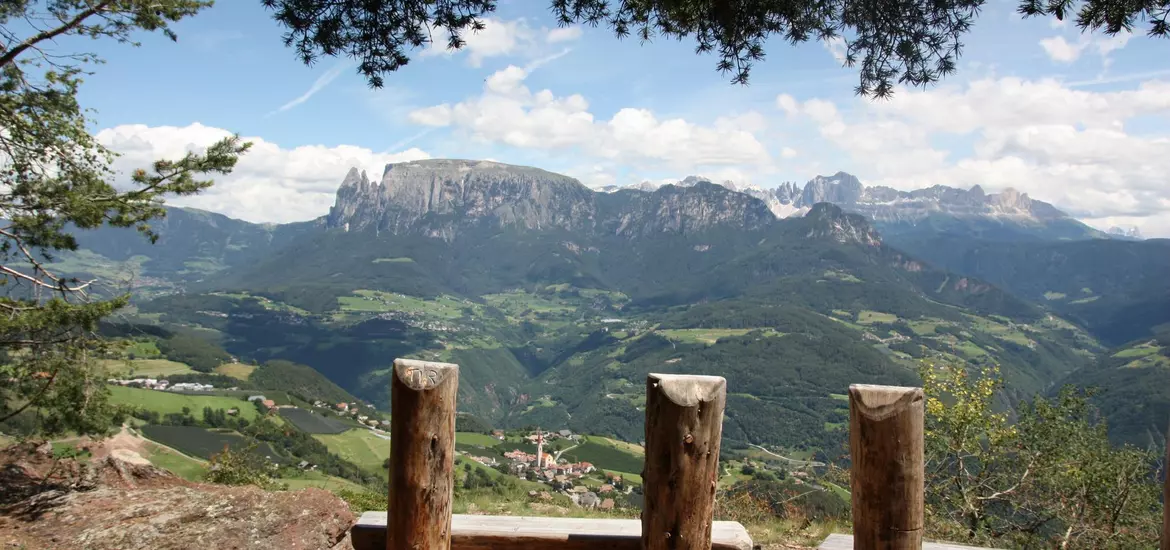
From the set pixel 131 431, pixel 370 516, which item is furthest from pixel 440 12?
pixel 131 431

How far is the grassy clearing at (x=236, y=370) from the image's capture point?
88.7 metres

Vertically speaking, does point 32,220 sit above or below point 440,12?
below

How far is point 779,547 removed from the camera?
Answer: 287 inches

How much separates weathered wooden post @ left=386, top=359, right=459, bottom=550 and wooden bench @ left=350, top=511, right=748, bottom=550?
0.80 feet

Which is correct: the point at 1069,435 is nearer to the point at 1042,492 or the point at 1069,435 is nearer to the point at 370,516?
the point at 1042,492

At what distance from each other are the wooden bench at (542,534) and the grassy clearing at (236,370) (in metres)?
95.0

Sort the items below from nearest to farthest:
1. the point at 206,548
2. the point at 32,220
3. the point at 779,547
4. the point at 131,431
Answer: the point at 206,548, the point at 779,547, the point at 32,220, the point at 131,431

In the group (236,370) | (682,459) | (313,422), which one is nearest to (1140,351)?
(313,422)

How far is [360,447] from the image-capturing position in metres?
53.3

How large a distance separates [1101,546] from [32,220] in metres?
15.8

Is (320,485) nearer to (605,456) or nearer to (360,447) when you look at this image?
(360,447)

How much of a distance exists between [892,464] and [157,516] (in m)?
6.55

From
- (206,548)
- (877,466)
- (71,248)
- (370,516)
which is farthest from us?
(71,248)

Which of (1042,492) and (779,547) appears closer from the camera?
(779,547)
